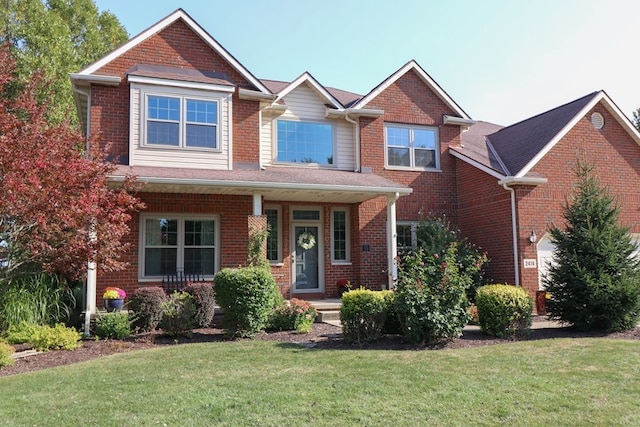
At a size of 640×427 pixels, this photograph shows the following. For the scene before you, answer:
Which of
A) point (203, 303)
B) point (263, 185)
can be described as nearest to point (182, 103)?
point (263, 185)

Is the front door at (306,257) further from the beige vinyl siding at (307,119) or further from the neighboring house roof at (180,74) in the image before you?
the neighboring house roof at (180,74)

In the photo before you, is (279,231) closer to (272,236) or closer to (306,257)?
(272,236)

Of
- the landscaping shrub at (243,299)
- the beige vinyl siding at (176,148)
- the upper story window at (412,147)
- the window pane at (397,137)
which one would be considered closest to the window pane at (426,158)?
the upper story window at (412,147)

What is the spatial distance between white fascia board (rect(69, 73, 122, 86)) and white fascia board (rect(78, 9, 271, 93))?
26 cm

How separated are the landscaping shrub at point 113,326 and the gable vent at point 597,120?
1409 cm

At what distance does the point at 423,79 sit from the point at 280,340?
10553 mm

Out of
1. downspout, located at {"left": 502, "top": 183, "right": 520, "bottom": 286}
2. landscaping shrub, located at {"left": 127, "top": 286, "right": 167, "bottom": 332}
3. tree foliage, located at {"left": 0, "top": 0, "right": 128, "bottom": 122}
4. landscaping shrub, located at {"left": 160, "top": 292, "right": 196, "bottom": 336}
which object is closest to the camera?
landscaping shrub, located at {"left": 160, "top": 292, "right": 196, "bottom": 336}

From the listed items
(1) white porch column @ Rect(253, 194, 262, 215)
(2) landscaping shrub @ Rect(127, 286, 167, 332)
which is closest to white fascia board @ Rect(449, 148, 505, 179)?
(1) white porch column @ Rect(253, 194, 262, 215)

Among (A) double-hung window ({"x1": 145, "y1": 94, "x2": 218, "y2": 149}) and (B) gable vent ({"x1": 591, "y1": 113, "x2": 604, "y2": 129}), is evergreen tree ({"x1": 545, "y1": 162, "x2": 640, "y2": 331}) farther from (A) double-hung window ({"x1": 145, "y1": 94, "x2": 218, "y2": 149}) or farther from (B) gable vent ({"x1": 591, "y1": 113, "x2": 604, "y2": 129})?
(A) double-hung window ({"x1": 145, "y1": 94, "x2": 218, "y2": 149})

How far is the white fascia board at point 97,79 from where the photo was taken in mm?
12828

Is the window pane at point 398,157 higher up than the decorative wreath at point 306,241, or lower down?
higher up

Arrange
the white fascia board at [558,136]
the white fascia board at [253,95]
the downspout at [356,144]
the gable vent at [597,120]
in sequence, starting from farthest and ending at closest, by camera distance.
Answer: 1. the downspout at [356,144]
2. the gable vent at [597,120]
3. the white fascia board at [558,136]
4. the white fascia board at [253,95]

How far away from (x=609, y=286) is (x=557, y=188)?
5.30m

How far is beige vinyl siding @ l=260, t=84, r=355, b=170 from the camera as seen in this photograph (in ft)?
49.6
